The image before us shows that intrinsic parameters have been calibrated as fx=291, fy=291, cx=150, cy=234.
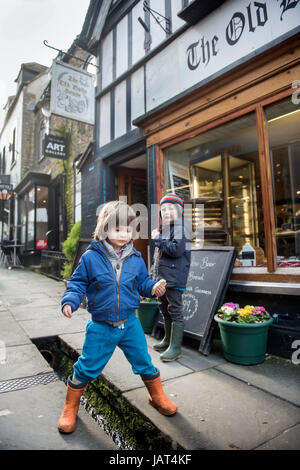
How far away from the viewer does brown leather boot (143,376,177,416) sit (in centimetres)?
201

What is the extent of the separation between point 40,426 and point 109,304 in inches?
38.4

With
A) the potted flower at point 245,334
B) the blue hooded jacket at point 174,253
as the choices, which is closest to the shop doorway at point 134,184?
the blue hooded jacket at point 174,253

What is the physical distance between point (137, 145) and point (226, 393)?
461 centimetres

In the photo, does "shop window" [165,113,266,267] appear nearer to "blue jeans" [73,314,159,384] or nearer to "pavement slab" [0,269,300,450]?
"pavement slab" [0,269,300,450]

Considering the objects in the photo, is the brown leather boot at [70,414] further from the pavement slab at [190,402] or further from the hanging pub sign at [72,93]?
the hanging pub sign at [72,93]

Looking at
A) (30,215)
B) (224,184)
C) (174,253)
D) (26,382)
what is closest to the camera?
(26,382)

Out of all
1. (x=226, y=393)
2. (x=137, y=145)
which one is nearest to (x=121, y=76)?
(x=137, y=145)

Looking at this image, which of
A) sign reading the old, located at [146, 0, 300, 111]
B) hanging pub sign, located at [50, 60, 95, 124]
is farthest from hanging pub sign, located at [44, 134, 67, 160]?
sign reading the old, located at [146, 0, 300, 111]

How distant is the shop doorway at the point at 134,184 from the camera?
6531 mm

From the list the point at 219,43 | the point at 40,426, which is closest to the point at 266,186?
the point at 219,43

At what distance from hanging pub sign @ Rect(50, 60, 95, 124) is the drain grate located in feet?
16.5

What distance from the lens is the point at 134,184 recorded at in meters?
6.90

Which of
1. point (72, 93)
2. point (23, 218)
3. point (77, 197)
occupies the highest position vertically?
point (72, 93)

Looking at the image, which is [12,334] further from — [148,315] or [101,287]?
[101,287]
